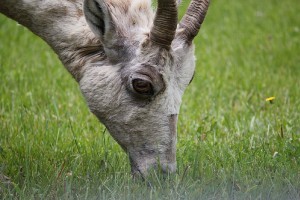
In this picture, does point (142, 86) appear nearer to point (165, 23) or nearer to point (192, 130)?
point (165, 23)

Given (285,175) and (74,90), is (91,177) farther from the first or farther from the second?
(74,90)

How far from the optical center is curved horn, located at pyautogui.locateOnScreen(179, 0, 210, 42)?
16.5 feet

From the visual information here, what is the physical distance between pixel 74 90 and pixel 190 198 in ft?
13.1

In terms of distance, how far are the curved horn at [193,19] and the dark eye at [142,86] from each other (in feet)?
1.70

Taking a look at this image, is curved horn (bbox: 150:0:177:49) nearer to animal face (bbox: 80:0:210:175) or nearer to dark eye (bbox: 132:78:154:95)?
animal face (bbox: 80:0:210:175)

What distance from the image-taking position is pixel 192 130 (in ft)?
21.9

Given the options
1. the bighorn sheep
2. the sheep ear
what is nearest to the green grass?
the bighorn sheep

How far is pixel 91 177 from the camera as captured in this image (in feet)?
16.6

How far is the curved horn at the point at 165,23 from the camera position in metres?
4.72

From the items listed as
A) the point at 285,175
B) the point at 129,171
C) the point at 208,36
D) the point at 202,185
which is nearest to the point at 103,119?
the point at 129,171

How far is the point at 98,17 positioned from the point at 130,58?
41 centimetres

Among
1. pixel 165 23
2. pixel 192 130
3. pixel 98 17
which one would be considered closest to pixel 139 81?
pixel 165 23

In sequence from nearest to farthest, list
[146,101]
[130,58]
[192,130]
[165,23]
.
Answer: [165,23] < [146,101] < [130,58] < [192,130]

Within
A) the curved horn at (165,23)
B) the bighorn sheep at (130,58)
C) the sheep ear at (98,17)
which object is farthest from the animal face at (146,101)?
the sheep ear at (98,17)
